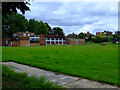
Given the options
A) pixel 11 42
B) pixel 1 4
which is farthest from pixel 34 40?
pixel 1 4

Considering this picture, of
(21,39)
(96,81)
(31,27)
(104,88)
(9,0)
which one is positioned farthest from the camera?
(31,27)

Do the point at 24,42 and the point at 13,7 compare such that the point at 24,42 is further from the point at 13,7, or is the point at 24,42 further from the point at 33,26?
the point at 13,7

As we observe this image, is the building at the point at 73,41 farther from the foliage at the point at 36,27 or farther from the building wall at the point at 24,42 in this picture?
the building wall at the point at 24,42

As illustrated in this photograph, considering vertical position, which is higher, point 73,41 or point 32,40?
point 32,40

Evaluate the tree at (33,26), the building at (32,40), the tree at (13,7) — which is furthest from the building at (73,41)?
the tree at (13,7)

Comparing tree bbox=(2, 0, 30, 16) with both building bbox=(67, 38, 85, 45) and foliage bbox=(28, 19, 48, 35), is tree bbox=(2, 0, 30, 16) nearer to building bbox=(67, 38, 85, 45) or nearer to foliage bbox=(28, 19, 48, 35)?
building bbox=(67, 38, 85, 45)

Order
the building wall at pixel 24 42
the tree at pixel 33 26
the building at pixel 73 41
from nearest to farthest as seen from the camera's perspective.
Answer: the building wall at pixel 24 42
the building at pixel 73 41
the tree at pixel 33 26

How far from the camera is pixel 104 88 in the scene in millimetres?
3719

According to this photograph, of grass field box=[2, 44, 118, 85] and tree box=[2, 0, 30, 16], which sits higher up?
tree box=[2, 0, 30, 16]

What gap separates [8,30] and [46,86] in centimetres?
6181

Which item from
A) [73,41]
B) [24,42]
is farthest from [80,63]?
[73,41]

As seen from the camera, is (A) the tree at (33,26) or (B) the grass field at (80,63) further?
(A) the tree at (33,26)

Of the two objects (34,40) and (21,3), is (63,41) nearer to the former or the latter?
(34,40)

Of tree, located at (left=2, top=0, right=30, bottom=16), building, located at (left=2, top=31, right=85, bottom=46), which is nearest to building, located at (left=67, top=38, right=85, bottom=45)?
building, located at (left=2, top=31, right=85, bottom=46)
